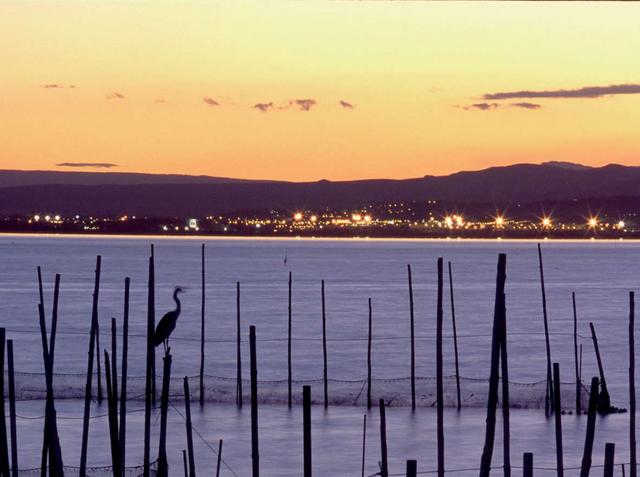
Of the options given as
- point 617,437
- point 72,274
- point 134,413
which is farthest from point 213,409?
point 72,274

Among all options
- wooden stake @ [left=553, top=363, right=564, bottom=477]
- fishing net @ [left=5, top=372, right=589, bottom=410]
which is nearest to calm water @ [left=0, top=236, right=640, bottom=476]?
fishing net @ [left=5, top=372, right=589, bottom=410]

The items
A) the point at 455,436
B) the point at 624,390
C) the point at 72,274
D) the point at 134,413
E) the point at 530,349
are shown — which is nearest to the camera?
the point at 455,436

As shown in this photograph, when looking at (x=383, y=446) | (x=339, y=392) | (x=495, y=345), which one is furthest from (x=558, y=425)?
(x=339, y=392)

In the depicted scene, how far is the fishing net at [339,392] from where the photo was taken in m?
24.3

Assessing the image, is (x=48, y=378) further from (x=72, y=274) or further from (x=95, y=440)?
(x=72, y=274)

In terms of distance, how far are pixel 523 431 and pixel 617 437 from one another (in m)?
1.52

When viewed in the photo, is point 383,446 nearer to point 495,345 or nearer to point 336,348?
point 495,345

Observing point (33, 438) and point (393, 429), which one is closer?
point (33, 438)

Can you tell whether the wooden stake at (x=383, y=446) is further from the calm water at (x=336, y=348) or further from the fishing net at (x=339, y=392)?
the fishing net at (x=339, y=392)

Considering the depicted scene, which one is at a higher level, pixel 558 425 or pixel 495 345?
pixel 495 345

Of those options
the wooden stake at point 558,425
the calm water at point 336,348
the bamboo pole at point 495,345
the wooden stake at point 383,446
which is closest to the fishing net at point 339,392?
the calm water at point 336,348

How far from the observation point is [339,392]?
25719mm

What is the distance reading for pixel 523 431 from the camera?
71.3ft

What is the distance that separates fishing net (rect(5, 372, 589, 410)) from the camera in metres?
24.3
